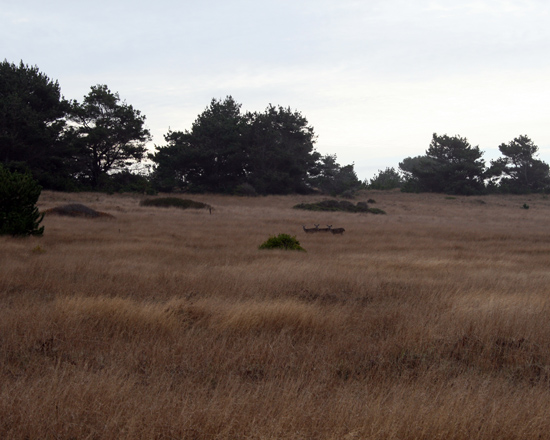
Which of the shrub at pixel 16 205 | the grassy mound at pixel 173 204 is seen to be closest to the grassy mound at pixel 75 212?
the shrub at pixel 16 205

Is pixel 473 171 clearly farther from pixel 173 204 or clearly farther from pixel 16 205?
pixel 16 205

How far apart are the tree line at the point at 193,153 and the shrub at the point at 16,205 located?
25632 millimetres

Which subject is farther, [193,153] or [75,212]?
[193,153]

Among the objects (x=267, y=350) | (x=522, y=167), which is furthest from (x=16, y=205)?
(x=522, y=167)

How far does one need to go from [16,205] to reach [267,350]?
451 inches

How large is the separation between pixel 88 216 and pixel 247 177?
3325cm

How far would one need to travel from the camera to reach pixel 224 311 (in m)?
5.73

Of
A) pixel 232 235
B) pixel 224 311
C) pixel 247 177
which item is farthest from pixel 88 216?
pixel 247 177

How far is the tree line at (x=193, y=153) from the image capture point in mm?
39969

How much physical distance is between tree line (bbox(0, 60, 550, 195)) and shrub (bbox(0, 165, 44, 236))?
25.6m

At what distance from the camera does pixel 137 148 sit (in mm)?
47406

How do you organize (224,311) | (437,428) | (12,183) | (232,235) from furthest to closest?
(232,235) → (12,183) → (224,311) → (437,428)

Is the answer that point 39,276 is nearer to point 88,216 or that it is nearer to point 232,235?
point 232,235

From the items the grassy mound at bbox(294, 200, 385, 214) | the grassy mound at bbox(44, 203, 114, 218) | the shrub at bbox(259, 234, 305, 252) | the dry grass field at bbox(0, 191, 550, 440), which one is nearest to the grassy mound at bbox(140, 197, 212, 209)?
the grassy mound at bbox(294, 200, 385, 214)
